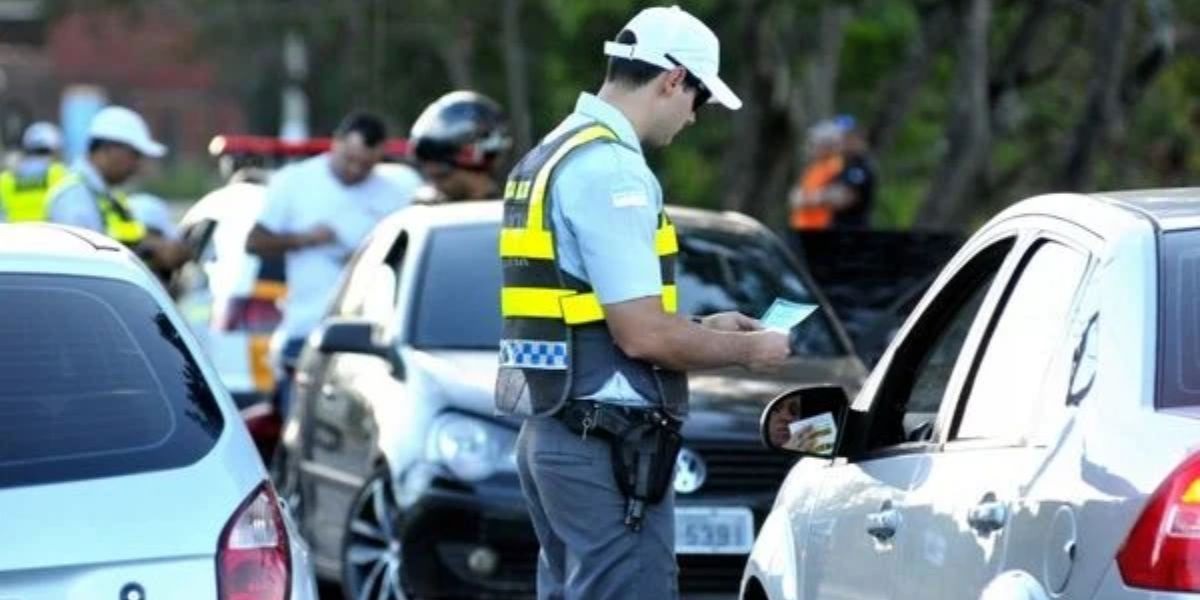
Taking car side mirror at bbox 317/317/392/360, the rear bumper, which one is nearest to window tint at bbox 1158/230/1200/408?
the rear bumper

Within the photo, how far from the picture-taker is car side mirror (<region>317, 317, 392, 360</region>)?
1093 cm

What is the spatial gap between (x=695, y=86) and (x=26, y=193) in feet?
36.4

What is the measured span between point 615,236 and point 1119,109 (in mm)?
13926

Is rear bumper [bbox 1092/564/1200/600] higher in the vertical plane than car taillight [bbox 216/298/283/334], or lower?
higher

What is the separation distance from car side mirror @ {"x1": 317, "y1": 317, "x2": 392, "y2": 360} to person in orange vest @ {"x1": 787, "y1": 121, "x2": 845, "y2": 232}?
9195 mm

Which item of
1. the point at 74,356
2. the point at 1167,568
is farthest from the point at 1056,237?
the point at 74,356

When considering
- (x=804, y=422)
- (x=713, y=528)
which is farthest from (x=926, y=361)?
(x=713, y=528)

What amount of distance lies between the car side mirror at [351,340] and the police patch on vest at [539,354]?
3973 millimetres

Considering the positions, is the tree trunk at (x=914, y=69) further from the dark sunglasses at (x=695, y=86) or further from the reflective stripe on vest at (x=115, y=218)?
the dark sunglasses at (x=695, y=86)

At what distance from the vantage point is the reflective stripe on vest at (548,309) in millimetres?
6902

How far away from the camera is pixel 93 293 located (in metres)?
6.38

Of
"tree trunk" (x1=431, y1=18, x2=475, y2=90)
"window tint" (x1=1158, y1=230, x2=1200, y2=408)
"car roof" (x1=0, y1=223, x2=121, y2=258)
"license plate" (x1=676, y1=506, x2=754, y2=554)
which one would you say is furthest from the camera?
"tree trunk" (x1=431, y1=18, x2=475, y2=90)

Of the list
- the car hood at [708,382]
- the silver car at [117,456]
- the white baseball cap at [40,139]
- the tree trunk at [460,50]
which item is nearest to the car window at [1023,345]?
the silver car at [117,456]

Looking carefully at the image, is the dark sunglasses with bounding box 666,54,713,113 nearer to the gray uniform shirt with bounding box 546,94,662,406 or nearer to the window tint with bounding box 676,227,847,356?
the gray uniform shirt with bounding box 546,94,662,406
